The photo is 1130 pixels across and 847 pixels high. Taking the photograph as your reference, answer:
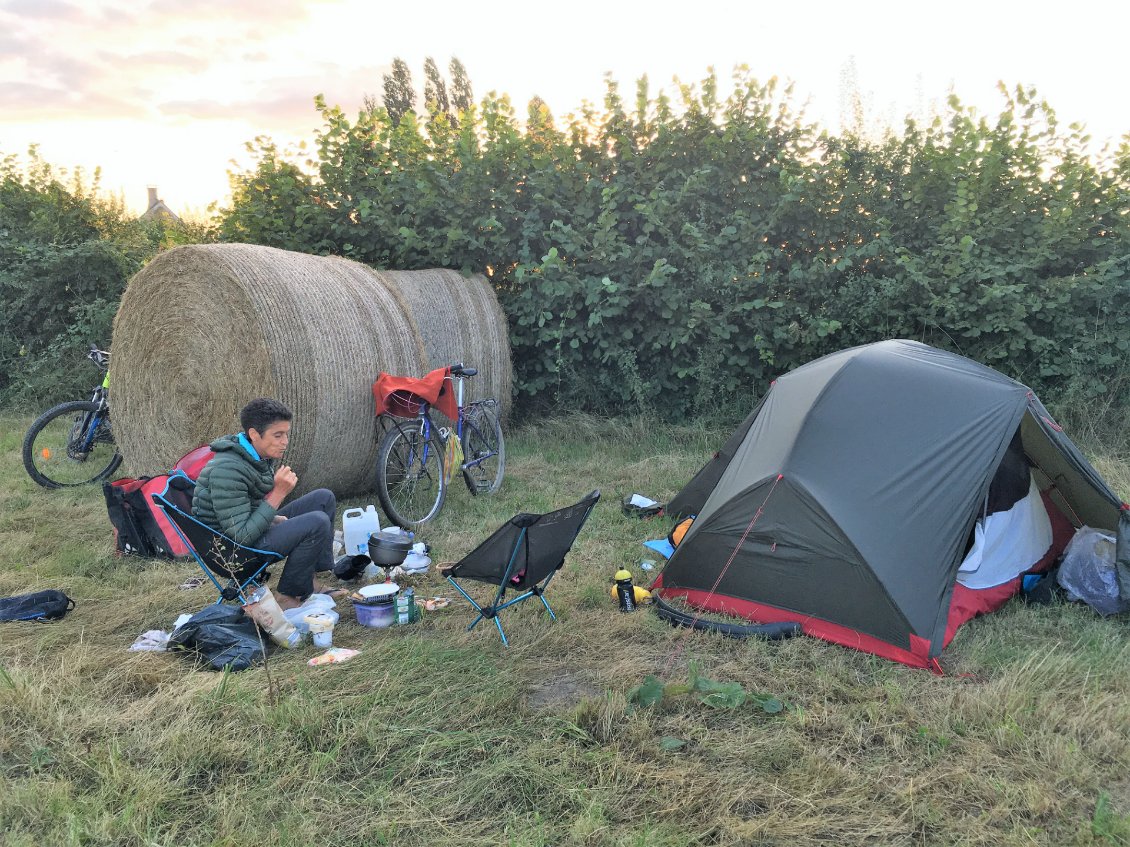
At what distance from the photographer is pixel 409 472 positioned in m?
6.06

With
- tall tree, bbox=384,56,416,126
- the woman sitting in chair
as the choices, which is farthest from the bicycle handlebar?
tall tree, bbox=384,56,416,126

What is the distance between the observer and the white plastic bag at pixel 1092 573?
415 centimetres

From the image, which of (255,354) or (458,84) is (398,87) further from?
(255,354)

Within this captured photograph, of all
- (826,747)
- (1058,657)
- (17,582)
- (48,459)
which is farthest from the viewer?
(48,459)

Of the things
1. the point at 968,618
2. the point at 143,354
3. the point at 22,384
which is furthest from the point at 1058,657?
the point at 22,384

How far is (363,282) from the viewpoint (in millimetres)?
6840

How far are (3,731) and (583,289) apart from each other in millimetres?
6602

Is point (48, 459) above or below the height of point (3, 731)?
above

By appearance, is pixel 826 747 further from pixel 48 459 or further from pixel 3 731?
pixel 48 459

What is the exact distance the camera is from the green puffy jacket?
3932 millimetres

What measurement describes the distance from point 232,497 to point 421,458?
2.28 meters

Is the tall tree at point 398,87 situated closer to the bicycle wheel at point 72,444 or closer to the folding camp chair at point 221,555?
the bicycle wheel at point 72,444

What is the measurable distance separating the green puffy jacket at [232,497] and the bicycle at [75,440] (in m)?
3.80

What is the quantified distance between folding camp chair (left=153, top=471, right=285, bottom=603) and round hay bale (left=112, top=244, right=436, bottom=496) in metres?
1.61
